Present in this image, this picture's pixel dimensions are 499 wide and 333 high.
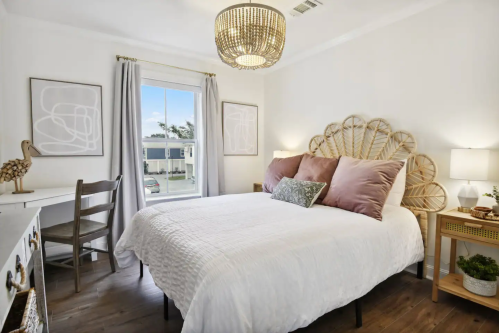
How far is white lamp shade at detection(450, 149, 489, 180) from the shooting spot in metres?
1.88

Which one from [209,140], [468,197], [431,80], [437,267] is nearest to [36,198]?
[209,140]

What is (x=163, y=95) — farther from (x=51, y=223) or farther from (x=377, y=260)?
(x=377, y=260)

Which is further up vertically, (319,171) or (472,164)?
(472,164)

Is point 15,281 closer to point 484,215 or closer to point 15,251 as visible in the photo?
point 15,251

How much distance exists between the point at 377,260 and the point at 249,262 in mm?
1006

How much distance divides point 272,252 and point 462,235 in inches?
60.1

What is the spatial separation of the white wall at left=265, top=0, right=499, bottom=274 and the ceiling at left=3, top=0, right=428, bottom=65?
286mm

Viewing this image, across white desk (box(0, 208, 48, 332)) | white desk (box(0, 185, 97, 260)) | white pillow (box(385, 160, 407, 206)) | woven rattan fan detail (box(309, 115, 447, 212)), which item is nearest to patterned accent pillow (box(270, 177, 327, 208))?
white pillow (box(385, 160, 407, 206))

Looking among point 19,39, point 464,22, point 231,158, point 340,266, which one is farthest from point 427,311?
point 19,39

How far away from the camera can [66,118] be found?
2.83m

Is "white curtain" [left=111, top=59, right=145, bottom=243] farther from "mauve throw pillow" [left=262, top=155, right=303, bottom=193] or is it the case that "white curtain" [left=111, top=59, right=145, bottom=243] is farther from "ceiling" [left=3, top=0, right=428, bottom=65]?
"mauve throw pillow" [left=262, top=155, right=303, bottom=193]

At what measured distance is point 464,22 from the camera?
2.15 metres

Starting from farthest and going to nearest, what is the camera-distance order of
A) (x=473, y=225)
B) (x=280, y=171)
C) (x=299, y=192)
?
(x=280, y=171), (x=299, y=192), (x=473, y=225)

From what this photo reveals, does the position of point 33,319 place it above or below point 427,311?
above
